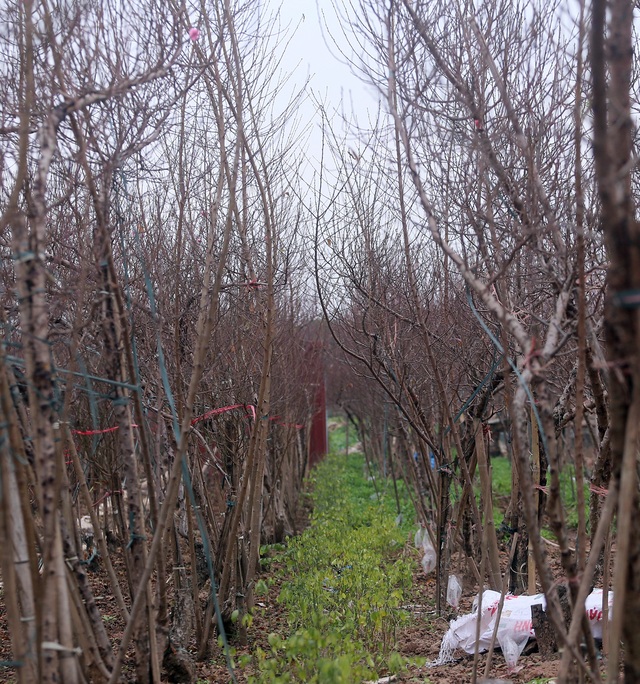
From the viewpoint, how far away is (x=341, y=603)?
5.11m

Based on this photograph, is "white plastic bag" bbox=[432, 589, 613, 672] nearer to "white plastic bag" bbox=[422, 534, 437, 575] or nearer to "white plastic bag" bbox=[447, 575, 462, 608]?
"white plastic bag" bbox=[447, 575, 462, 608]

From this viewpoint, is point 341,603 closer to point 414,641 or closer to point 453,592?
point 414,641

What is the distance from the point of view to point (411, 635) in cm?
573

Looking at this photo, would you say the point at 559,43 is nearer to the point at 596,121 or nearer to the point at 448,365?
the point at 596,121

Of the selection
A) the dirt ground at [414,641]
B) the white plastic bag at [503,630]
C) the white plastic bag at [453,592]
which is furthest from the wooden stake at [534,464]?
the white plastic bag at [453,592]

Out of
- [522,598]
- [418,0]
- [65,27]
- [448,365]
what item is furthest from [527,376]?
[448,365]

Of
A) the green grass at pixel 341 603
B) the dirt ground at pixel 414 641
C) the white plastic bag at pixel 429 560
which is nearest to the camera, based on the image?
the green grass at pixel 341 603

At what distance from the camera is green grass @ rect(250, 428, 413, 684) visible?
328 cm

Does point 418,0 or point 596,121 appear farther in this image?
point 418,0

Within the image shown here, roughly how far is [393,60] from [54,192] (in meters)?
2.63

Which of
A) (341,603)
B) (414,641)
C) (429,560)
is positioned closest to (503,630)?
(414,641)

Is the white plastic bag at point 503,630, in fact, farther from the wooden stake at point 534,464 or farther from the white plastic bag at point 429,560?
the white plastic bag at point 429,560

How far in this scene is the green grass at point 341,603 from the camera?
3285 millimetres

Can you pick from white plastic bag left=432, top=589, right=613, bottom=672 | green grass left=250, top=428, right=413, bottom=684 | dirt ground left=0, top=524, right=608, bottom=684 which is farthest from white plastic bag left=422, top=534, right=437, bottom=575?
white plastic bag left=432, top=589, right=613, bottom=672
